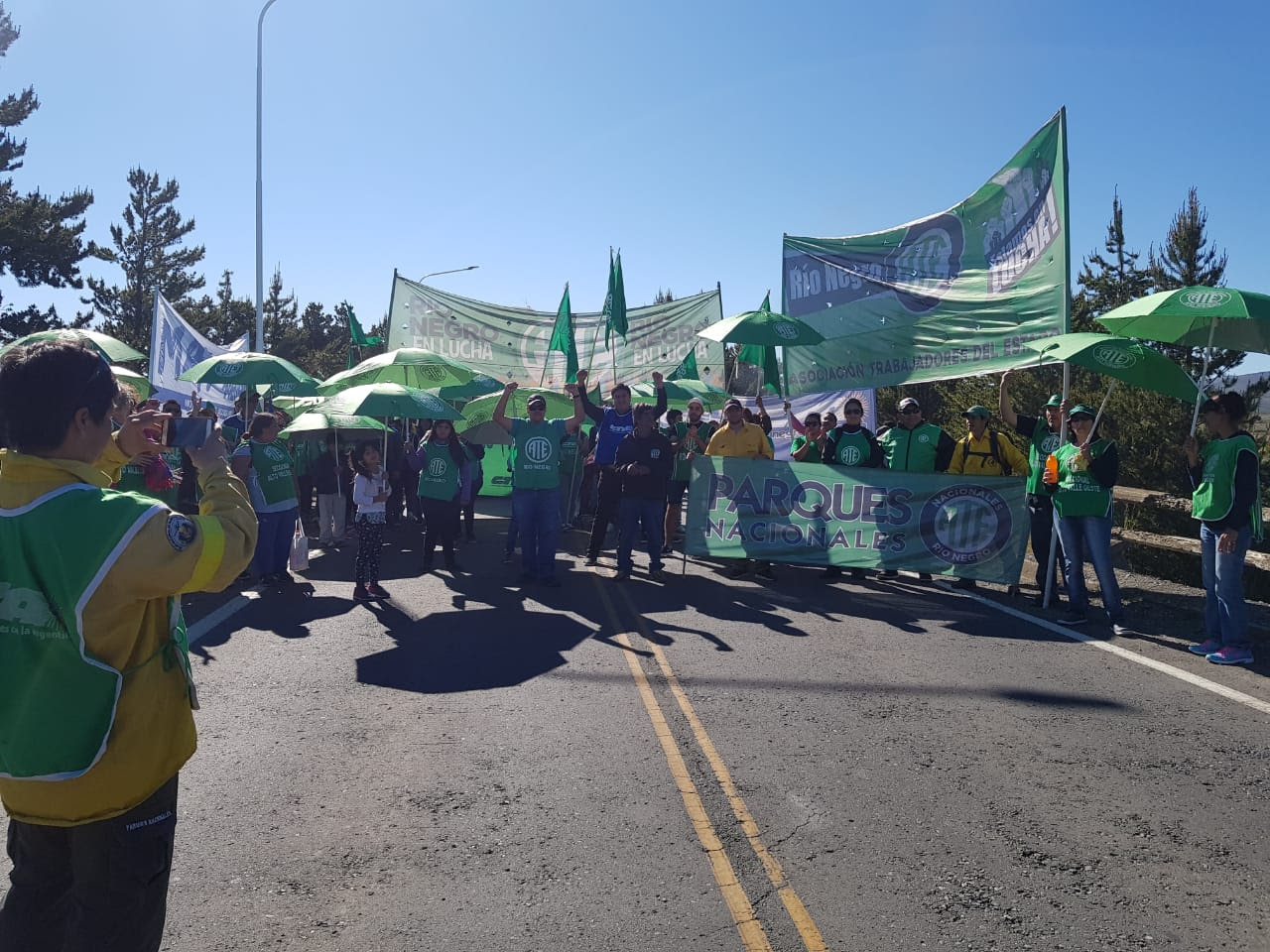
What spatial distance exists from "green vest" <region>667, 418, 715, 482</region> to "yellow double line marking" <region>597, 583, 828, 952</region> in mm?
6393

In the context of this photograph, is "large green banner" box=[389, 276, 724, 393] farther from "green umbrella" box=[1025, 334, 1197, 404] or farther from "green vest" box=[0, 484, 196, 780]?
"green vest" box=[0, 484, 196, 780]

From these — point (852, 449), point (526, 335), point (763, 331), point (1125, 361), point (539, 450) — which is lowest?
point (539, 450)

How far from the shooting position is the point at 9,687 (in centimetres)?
210

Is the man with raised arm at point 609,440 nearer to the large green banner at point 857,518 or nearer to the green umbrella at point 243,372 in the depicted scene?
the large green banner at point 857,518

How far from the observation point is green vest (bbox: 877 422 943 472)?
1049cm

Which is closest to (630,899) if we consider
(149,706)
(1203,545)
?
(149,706)

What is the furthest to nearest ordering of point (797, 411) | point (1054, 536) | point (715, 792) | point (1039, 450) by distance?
point (797, 411) → point (1039, 450) → point (1054, 536) → point (715, 792)

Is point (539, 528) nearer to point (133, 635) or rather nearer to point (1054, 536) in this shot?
point (1054, 536)

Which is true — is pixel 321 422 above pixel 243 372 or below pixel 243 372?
below

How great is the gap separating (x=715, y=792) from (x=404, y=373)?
10.2 meters

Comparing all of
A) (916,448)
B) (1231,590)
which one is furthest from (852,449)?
(1231,590)

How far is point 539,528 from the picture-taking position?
10156 mm

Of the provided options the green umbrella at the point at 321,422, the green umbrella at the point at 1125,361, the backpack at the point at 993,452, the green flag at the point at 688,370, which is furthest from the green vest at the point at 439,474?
the green flag at the point at 688,370

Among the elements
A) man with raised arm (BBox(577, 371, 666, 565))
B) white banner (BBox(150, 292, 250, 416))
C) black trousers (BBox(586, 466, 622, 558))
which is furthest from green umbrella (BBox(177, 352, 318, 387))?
black trousers (BBox(586, 466, 622, 558))
